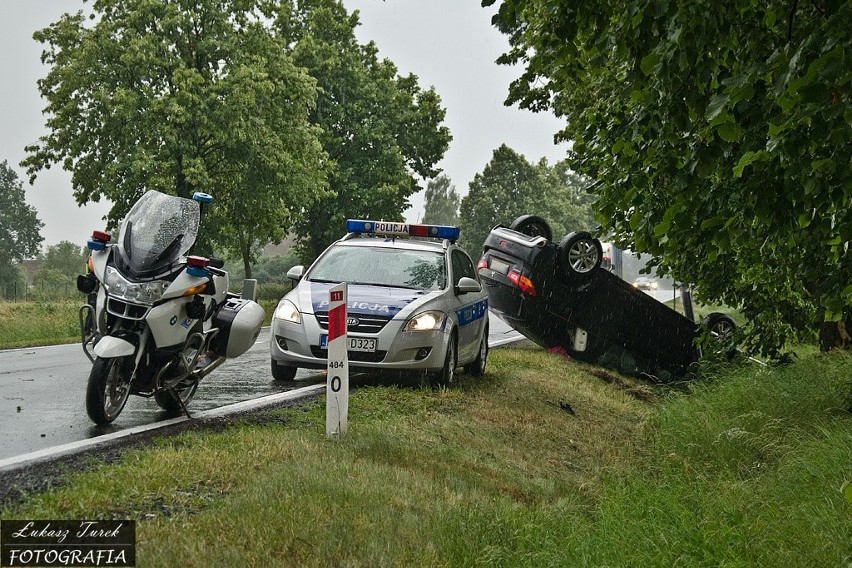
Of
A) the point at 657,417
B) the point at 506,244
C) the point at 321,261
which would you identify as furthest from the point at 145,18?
the point at 657,417

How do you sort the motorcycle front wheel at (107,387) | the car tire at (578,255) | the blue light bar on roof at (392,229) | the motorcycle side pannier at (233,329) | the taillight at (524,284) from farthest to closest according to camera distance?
the car tire at (578,255) < the taillight at (524,284) < the blue light bar on roof at (392,229) < the motorcycle side pannier at (233,329) < the motorcycle front wheel at (107,387)

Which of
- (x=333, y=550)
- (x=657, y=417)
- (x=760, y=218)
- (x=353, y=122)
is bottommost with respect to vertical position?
(x=657, y=417)

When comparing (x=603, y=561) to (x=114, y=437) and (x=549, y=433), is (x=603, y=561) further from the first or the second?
(x=549, y=433)

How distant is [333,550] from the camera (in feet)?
15.8

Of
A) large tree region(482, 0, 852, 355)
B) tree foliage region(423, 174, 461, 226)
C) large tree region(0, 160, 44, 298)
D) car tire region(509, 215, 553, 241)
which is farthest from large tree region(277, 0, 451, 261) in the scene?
tree foliage region(423, 174, 461, 226)

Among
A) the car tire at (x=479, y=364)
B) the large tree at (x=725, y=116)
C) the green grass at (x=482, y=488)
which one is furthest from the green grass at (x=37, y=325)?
the large tree at (x=725, y=116)

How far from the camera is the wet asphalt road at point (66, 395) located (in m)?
7.72

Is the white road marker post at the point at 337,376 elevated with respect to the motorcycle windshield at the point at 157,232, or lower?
lower

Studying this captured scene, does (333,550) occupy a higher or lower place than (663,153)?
lower

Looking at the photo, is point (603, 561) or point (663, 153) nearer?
point (603, 561)

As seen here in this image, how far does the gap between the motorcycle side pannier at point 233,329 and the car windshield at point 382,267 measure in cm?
317

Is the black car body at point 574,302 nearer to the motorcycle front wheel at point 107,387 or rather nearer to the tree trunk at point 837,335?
the tree trunk at point 837,335

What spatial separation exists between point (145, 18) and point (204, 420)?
29.1m

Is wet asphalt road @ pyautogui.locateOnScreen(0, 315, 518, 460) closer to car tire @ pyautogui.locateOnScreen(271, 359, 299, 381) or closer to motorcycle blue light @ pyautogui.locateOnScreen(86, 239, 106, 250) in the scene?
car tire @ pyautogui.locateOnScreen(271, 359, 299, 381)
